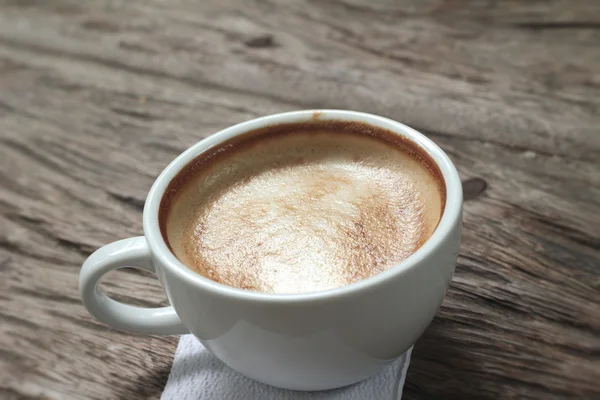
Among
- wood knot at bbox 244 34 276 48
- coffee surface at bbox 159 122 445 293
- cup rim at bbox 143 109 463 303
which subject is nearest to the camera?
cup rim at bbox 143 109 463 303

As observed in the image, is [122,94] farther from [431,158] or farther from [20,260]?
[431,158]

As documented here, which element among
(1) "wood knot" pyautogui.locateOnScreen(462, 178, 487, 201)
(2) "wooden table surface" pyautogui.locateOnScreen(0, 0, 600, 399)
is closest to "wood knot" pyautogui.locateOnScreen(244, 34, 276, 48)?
(2) "wooden table surface" pyautogui.locateOnScreen(0, 0, 600, 399)

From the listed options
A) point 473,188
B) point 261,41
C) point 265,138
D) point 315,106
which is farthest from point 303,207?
point 261,41

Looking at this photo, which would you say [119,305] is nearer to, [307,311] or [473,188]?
[307,311]

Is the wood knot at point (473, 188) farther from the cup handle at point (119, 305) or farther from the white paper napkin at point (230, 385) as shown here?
the cup handle at point (119, 305)

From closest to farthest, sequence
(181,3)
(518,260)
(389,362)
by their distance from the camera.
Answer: (389,362), (518,260), (181,3)

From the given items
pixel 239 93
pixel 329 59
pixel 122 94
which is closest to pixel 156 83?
pixel 122 94

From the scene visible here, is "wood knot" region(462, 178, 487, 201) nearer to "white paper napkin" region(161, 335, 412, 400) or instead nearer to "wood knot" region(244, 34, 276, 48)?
"white paper napkin" region(161, 335, 412, 400)
